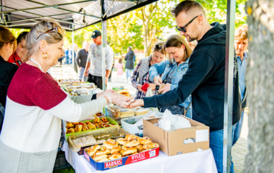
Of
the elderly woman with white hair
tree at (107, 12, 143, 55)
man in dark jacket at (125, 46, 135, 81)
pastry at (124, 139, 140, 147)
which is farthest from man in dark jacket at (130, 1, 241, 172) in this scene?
tree at (107, 12, 143, 55)

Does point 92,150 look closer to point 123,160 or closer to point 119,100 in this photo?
point 123,160

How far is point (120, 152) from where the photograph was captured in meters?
1.80

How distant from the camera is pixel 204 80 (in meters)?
2.04

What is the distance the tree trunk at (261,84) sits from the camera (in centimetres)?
92

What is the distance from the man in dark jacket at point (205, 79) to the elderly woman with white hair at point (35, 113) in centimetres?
96

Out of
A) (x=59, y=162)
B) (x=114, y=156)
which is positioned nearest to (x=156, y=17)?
(x=59, y=162)

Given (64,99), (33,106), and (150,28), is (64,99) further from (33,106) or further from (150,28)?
(150,28)

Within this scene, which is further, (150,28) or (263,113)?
(150,28)

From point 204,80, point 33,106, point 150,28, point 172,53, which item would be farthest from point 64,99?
point 150,28

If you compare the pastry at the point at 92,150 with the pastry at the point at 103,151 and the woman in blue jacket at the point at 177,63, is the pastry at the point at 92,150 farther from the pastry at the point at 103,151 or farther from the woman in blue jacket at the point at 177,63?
the woman in blue jacket at the point at 177,63

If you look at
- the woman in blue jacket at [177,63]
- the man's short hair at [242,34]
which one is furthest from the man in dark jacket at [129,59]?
the woman in blue jacket at [177,63]

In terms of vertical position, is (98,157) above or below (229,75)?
below

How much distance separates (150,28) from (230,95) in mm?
11519

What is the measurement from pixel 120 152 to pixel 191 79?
960mm
